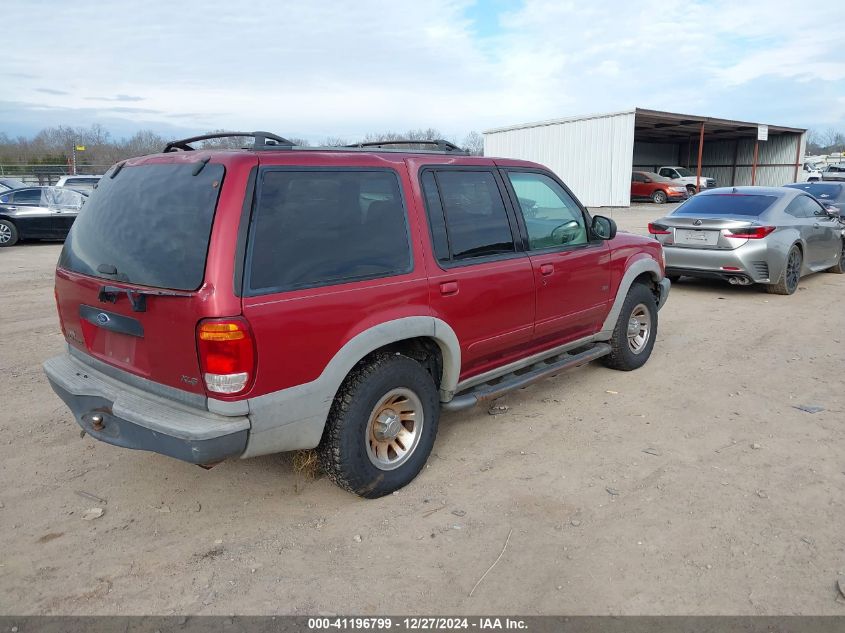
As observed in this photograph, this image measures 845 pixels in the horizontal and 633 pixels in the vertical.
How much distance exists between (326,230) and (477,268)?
3.64 ft

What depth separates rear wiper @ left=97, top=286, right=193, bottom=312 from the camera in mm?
2885

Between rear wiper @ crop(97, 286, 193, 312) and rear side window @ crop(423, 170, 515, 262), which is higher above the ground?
rear side window @ crop(423, 170, 515, 262)

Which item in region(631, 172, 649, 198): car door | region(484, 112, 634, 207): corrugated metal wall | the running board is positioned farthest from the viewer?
region(631, 172, 649, 198): car door

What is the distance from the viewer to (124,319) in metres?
3.16

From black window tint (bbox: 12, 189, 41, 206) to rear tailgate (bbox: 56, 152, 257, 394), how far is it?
14.3 metres

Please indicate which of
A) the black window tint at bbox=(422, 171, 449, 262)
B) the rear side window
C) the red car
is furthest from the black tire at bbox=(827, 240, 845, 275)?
the red car

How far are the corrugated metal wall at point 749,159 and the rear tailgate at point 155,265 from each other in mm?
38494

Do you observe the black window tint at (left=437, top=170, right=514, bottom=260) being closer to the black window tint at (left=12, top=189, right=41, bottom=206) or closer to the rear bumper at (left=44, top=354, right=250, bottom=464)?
the rear bumper at (left=44, top=354, right=250, bottom=464)

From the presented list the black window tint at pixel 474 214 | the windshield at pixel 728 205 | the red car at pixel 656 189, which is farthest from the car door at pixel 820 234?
the red car at pixel 656 189

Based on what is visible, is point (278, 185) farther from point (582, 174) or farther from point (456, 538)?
point (582, 174)

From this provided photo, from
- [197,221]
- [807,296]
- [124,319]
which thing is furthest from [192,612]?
[807,296]

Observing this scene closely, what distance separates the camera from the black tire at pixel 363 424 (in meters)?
3.30

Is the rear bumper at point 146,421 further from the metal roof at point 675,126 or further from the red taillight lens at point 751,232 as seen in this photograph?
the metal roof at point 675,126

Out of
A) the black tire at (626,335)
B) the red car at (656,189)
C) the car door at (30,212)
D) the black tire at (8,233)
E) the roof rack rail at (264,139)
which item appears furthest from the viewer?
the red car at (656,189)
